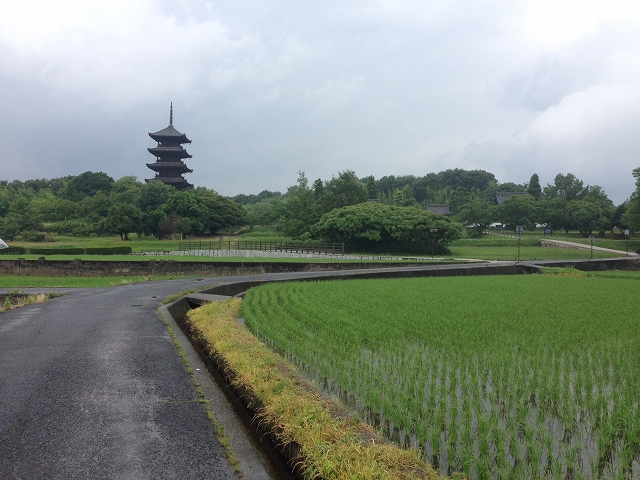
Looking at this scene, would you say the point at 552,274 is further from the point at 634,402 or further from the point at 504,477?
the point at 504,477

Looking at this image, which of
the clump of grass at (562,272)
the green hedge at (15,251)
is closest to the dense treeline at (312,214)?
the green hedge at (15,251)

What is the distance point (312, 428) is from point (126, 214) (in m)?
50.8

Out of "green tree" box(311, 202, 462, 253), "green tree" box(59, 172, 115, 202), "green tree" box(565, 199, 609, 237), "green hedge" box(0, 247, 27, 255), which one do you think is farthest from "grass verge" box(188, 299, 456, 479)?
"green tree" box(59, 172, 115, 202)

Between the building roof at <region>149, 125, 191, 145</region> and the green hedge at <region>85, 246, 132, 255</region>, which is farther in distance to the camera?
the building roof at <region>149, 125, 191, 145</region>

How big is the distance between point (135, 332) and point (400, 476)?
20.2 feet

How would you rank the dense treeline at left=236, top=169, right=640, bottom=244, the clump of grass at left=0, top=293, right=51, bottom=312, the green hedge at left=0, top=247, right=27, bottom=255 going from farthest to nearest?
the dense treeline at left=236, top=169, right=640, bottom=244
the green hedge at left=0, top=247, right=27, bottom=255
the clump of grass at left=0, top=293, right=51, bottom=312

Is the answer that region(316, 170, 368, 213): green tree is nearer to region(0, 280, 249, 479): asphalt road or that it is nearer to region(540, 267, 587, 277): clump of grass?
region(540, 267, 587, 277): clump of grass

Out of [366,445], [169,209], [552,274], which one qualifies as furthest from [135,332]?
[169,209]

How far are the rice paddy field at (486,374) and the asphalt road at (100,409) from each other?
152 centimetres

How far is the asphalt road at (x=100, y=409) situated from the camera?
3266mm

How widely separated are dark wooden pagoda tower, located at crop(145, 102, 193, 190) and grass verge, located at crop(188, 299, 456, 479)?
66.8 m

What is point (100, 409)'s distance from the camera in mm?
4223

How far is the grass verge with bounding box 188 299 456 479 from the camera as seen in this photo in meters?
2.86

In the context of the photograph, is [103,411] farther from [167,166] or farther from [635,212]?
[167,166]
